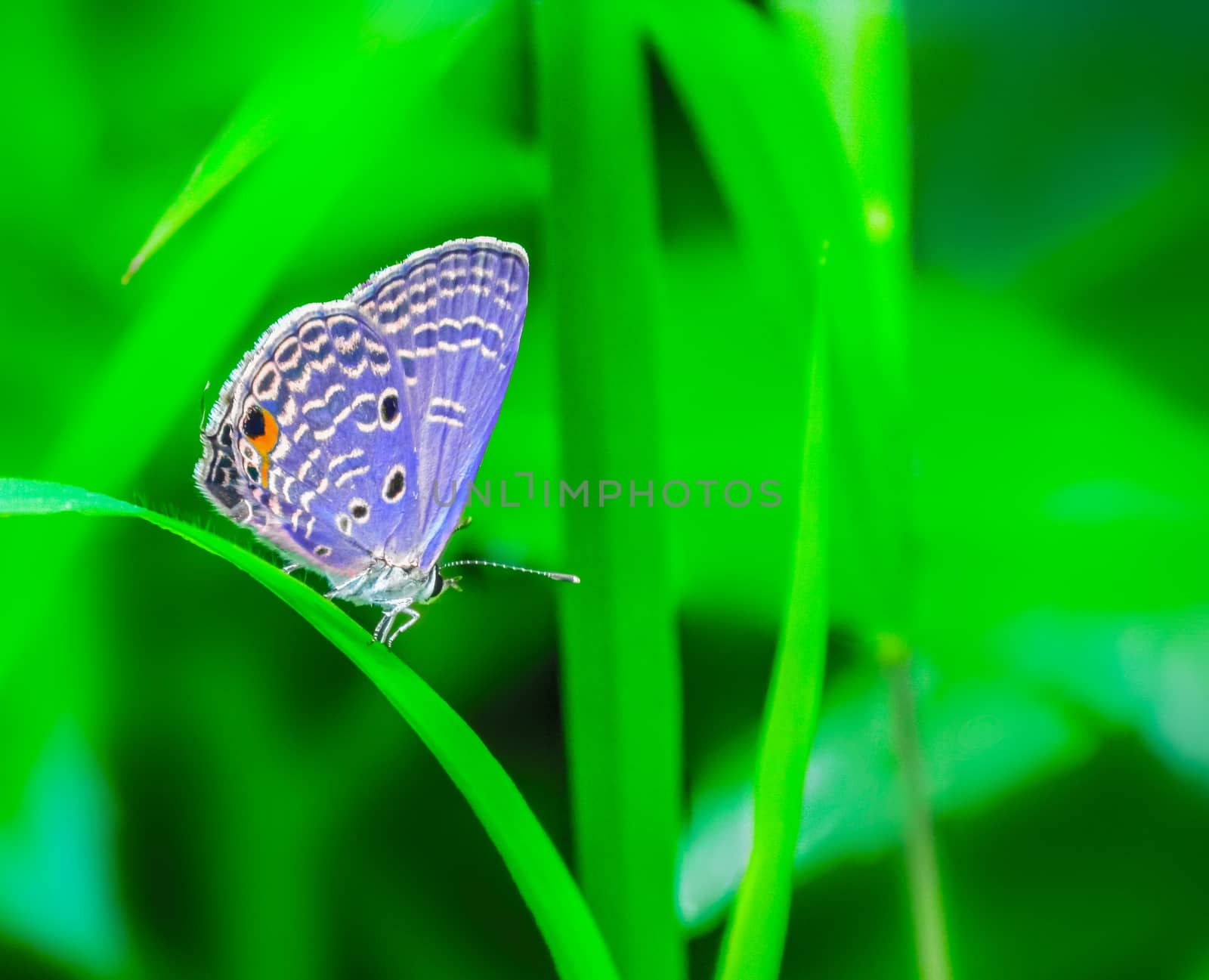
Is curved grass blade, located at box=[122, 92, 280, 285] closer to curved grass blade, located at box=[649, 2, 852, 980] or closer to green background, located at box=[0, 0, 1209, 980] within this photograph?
green background, located at box=[0, 0, 1209, 980]

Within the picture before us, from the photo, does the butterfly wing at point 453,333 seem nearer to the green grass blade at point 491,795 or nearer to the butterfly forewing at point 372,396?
the butterfly forewing at point 372,396

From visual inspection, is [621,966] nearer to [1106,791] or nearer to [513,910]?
[513,910]

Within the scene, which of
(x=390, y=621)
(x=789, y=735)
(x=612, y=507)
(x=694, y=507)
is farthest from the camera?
(x=694, y=507)

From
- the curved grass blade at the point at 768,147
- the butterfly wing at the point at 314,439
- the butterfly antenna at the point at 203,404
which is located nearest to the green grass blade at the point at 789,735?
the curved grass blade at the point at 768,147

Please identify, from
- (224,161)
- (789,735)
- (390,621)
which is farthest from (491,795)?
(224,161)

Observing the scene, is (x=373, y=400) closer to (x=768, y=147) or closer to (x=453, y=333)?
(x=453, y=333)

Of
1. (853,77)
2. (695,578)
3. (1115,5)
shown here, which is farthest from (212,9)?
(1115,5)

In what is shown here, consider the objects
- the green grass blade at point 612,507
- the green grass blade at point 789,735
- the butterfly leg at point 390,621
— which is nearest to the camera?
the green grass blade at point 789,735

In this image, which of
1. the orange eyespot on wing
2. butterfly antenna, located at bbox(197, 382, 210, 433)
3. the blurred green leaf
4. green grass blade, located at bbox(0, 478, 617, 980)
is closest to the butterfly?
the orange eyespot on wing
